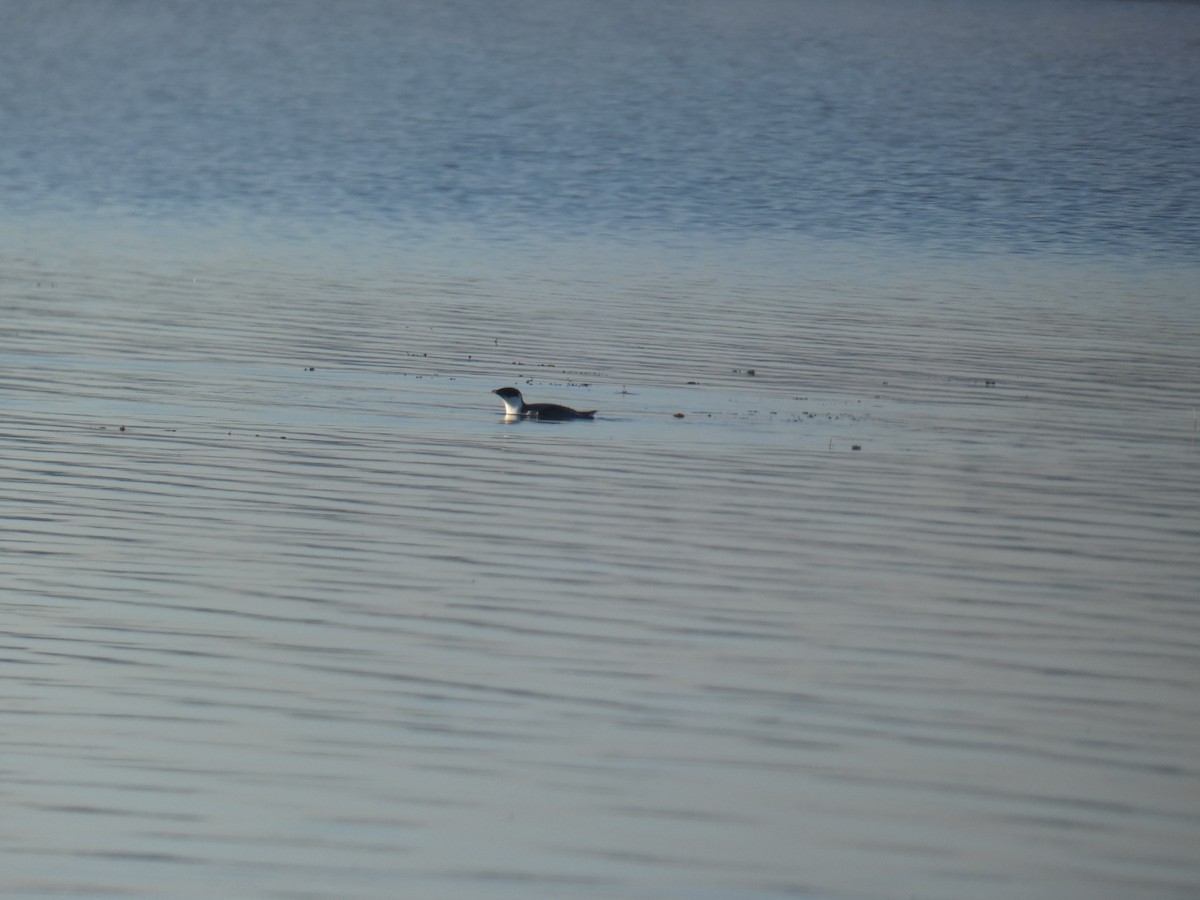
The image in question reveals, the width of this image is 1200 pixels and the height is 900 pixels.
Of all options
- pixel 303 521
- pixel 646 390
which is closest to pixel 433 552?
pixel 303 521

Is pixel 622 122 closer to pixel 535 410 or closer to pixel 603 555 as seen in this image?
pixel 535 410

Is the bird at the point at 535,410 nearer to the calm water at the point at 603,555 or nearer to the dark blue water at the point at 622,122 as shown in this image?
the calm water at the point at 603,555

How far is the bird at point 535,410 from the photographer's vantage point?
53.6 ft

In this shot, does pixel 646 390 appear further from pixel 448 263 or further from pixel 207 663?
pixel 448 263

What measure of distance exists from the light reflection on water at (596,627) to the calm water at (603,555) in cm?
3

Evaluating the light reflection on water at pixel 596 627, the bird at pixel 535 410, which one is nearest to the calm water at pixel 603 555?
the light reflection on water at pixel 596 627

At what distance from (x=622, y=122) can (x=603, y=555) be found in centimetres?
3492

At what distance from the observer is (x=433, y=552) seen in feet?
39.6

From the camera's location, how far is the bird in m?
16.3

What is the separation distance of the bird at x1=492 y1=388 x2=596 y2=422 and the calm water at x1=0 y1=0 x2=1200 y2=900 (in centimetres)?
17

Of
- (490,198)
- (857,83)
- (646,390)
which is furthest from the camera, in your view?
(857,83)

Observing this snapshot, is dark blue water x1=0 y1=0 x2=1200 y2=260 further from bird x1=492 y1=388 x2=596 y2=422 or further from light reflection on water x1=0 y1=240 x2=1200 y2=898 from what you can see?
bird x1=492 y1=388 x2=596 y2=422

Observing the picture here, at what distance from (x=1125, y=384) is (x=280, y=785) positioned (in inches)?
477

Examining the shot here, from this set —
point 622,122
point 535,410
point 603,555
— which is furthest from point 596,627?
point 622,122
